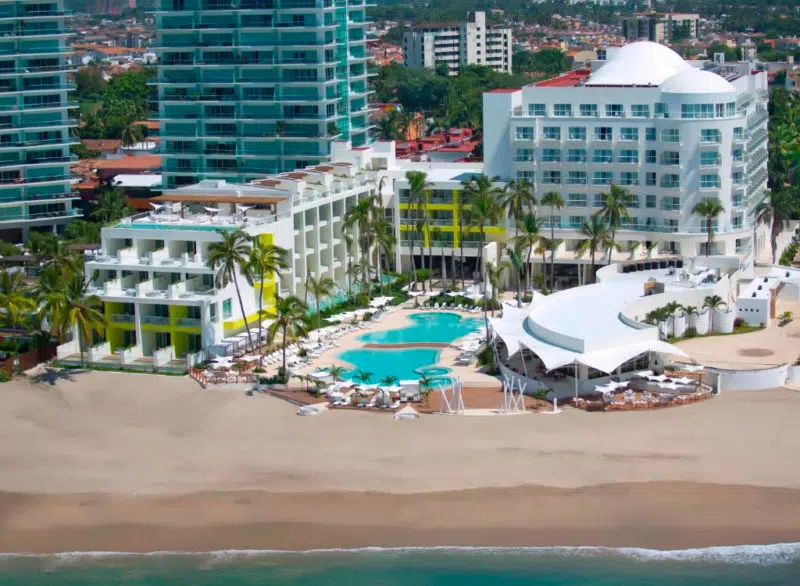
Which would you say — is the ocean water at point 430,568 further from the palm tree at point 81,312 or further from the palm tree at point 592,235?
the palm tree at point 592,235

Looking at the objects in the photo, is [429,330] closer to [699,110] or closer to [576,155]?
[576,155]

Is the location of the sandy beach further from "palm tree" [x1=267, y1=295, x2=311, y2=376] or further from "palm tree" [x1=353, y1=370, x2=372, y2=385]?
"palm tree" [x1=353, y1=370, x2=372, y2=385]

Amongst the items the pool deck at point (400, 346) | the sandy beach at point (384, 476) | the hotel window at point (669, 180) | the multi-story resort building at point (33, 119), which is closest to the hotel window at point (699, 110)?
the hotel window at point (669, 180)

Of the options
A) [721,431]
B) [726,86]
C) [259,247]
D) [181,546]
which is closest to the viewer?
[181,546]

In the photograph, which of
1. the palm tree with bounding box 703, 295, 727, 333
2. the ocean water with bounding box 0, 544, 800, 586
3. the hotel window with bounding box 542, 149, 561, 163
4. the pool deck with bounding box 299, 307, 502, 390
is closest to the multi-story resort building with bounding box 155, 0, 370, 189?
the hotel window with bounding box 542, 149, 561, 163

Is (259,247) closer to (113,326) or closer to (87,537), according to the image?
(113,326)

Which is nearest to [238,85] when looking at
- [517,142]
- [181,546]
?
[517,142]

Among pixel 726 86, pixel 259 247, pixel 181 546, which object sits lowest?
pixel 181 546

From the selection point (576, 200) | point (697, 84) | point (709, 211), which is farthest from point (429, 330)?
point (697, 84)
